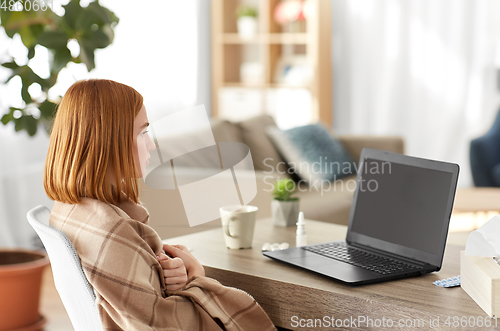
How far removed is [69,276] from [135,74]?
308 cm

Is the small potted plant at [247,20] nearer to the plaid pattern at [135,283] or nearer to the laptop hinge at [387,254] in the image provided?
the laptop hinge at [387,254]

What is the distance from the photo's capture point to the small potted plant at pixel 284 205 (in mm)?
1566

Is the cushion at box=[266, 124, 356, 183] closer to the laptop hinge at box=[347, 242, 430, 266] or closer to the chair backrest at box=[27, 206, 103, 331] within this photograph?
the laptop hinge at box=[347, 242, 430, 266]

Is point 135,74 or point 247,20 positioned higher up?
point 247,20

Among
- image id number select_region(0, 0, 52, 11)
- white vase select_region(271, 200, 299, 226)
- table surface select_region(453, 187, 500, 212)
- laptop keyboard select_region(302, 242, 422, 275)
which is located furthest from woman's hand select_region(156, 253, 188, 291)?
table surface select_region(453, 187, 500, 212)

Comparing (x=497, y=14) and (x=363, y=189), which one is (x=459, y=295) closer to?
(x=363, y=189)

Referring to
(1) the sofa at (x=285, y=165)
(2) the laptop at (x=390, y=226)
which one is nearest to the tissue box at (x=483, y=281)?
(2) the laptop at (x=390, y=226)

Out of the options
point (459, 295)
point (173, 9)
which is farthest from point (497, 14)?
point (459, 295)

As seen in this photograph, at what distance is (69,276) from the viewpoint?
3.18ft

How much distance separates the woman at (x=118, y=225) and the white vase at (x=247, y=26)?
371 cm

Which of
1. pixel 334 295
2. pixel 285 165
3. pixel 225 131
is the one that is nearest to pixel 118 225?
pixel 334 295

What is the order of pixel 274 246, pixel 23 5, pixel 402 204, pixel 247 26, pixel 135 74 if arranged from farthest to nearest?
pixel 247 26
pixel 135 74
pixel 23 5
pixel 274 246
pixel 402 204

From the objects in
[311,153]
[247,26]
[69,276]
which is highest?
[247,26]

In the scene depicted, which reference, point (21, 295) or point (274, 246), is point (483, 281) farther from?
point (21, 295)
